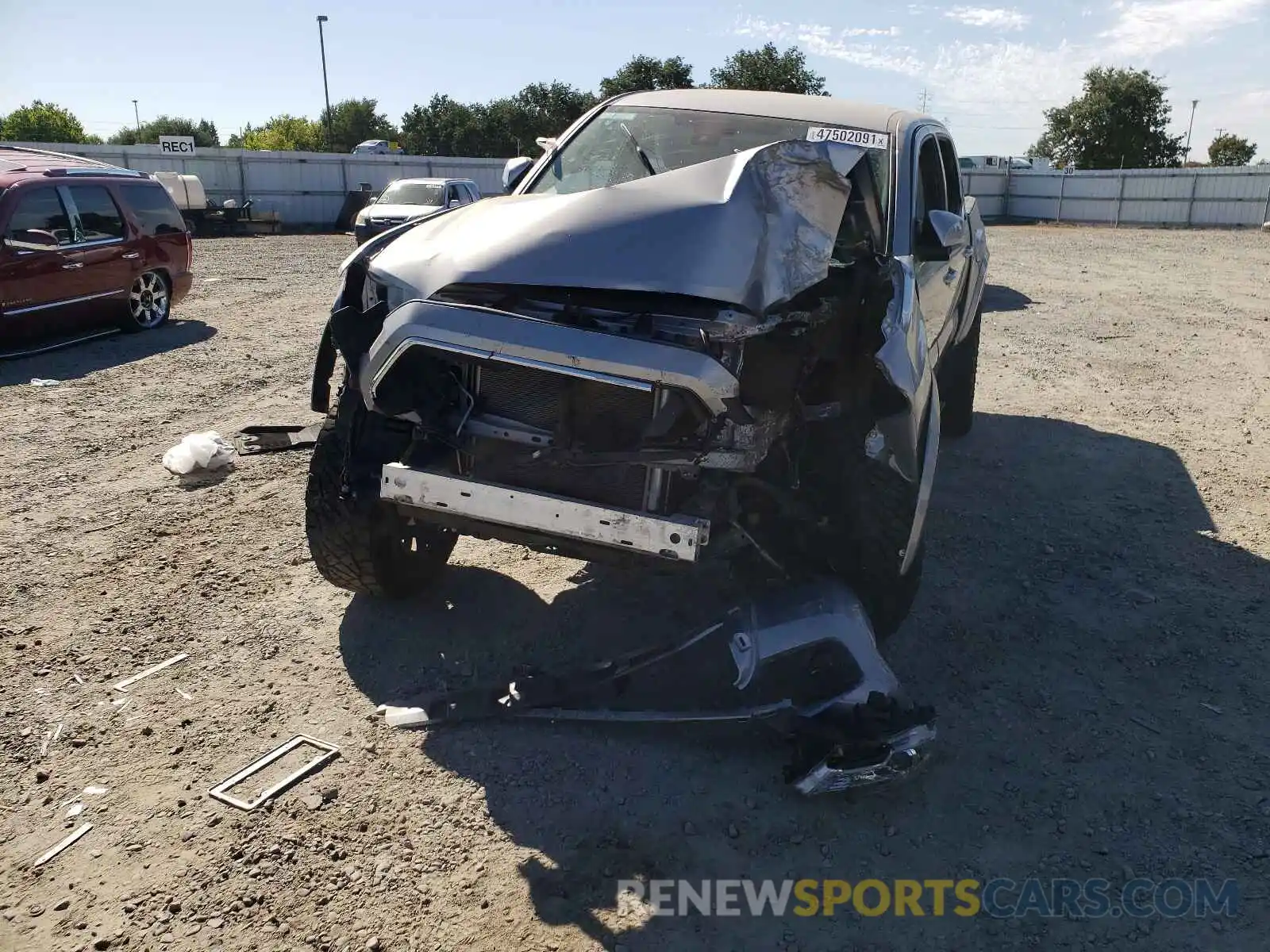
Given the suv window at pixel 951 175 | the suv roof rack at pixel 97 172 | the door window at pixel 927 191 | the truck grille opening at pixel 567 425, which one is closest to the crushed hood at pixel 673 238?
the truck grille opening at pixel 567 425

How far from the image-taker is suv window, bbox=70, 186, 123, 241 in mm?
9242

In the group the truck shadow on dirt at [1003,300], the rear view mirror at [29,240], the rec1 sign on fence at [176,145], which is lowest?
the truck shadow on dirt at [1003,300]

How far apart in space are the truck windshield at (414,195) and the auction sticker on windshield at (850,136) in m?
14.7

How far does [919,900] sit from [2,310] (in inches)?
353

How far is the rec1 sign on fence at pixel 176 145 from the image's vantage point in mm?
26344

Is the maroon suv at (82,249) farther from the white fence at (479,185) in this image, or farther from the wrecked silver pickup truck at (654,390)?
the white fence at (479,185)

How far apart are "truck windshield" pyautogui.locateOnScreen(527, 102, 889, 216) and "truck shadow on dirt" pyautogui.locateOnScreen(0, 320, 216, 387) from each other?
5.67 meters

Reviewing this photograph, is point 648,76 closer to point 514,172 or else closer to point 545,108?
point 545,108

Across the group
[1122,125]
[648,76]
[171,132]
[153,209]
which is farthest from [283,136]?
[153,209]

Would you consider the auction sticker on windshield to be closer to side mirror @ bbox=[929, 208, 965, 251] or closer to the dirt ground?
side mirror @ bbox=[929, 208, 965, 251]

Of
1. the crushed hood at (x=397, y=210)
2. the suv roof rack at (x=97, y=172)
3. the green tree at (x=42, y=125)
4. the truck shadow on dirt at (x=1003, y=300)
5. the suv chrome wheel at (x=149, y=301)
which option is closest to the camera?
the suv roof rack at (x=97, y=172)

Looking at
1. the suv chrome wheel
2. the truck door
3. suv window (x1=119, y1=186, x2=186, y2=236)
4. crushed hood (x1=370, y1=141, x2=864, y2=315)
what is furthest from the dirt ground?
suv window (x1=119, y1=186, x2=186, y2=236)

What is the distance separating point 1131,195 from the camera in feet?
93.6

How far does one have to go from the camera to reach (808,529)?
313 centimetres
